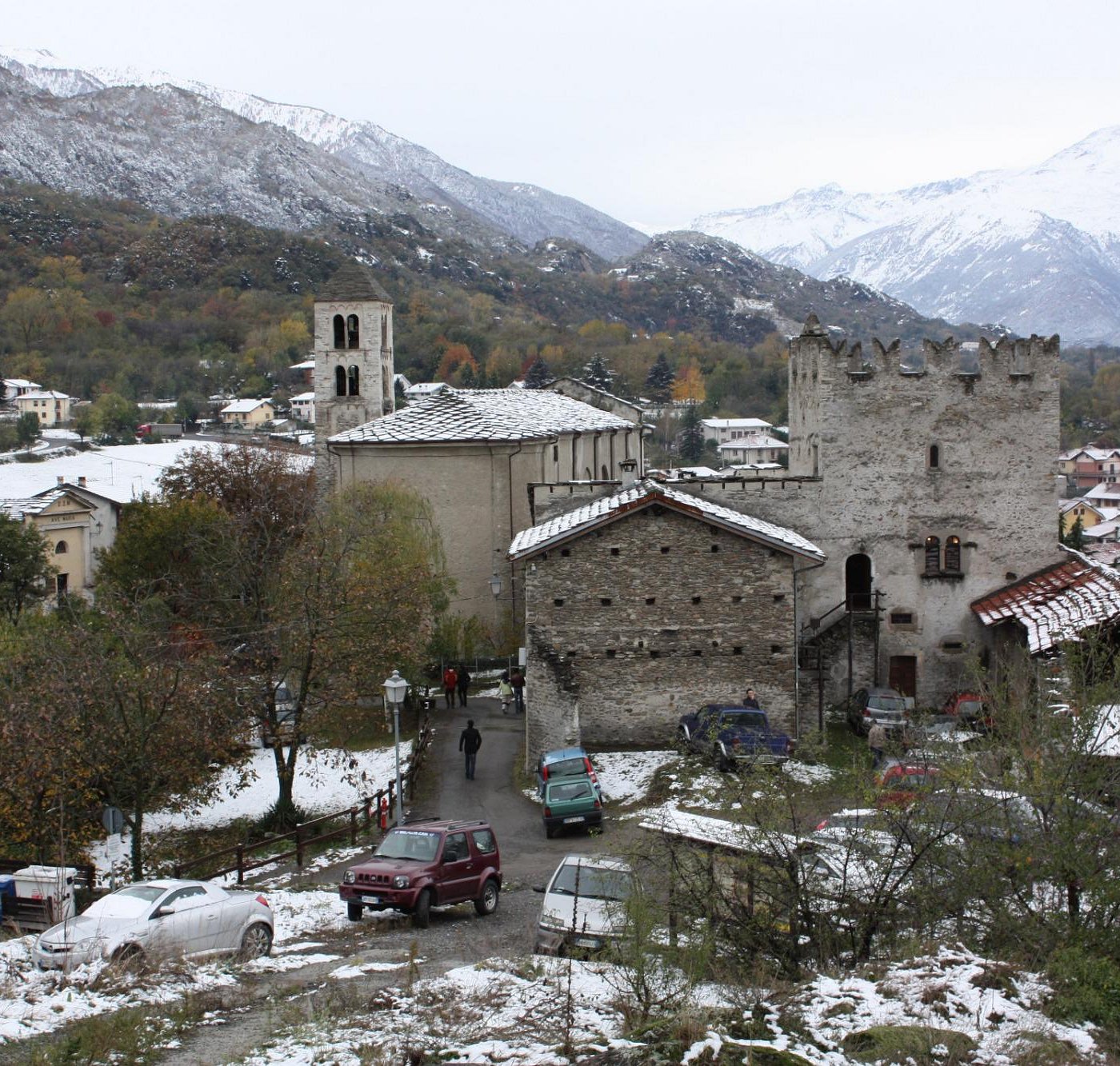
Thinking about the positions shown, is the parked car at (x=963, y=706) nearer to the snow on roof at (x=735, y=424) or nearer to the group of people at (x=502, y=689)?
the group of people at (x=502, y=689)

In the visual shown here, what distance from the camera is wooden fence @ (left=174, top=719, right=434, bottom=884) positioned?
21328mm

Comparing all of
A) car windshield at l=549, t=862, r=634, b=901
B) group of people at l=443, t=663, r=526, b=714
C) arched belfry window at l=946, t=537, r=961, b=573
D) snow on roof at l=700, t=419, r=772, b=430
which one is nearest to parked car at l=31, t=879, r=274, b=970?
car windshield at l=549, t=862, r=634, b=901

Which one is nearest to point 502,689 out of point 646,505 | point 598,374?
point 646,505

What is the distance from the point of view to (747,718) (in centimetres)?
2622

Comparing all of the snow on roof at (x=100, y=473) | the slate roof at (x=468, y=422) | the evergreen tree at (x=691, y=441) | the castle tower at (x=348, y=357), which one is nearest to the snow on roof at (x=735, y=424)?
the evergreen tree at (x=691, y=441)

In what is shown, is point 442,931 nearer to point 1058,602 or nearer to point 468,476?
point 1058,602

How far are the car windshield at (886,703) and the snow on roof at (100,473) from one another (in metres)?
47.2

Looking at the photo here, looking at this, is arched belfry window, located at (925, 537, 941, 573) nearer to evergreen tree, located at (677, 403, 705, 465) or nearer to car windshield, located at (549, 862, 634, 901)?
car windshield, located at (549, 862, 634, 901)

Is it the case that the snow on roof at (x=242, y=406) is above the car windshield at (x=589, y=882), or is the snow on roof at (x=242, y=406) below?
above

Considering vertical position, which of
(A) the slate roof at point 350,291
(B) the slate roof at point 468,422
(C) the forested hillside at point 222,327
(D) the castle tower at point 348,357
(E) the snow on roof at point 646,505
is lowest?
(E) the snow on roof at point 646,505

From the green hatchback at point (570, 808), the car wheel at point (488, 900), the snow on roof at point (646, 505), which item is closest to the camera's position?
the car wheel at point (488, 900)

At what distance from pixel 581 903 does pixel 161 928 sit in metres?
4.90

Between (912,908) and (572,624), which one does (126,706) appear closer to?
(572,624)

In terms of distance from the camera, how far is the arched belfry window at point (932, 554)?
3369 centimetres
